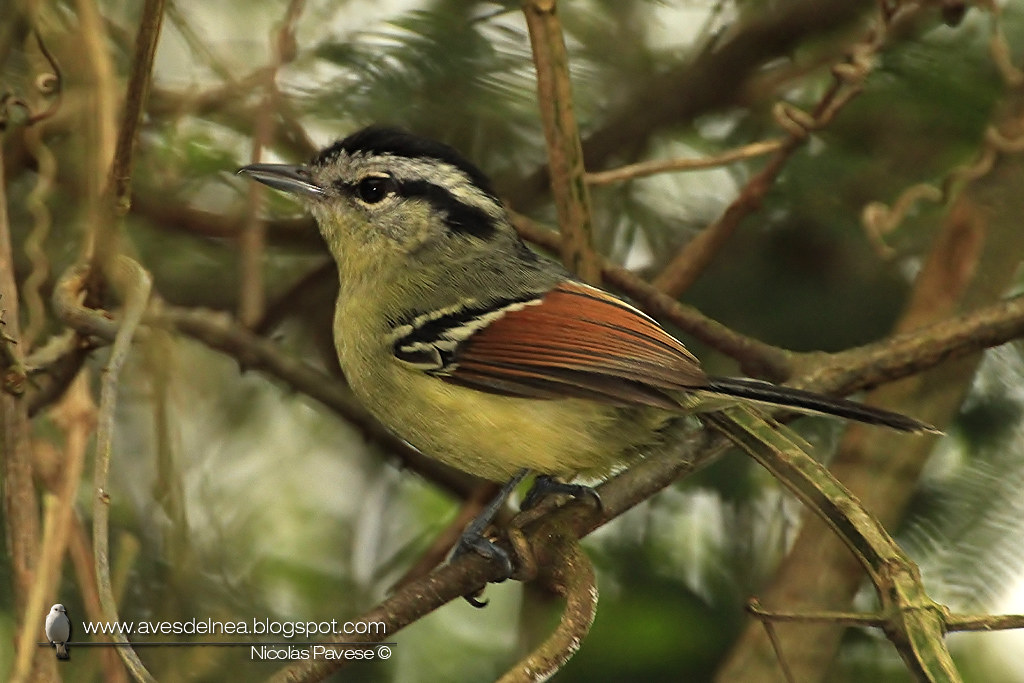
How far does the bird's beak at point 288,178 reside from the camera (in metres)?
2.69

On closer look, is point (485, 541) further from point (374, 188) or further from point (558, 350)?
point (374, 188)

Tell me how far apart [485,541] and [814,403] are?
2.06 feet

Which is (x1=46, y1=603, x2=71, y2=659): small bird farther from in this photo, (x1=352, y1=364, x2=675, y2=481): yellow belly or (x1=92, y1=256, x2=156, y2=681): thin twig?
(x1=352, y1=364, x2=675, y2=481): yellow belly

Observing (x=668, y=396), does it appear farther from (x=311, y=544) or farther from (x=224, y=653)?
(x=311, y=544)

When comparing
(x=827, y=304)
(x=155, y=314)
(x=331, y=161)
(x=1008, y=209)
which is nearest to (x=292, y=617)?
(x=155, y=314)

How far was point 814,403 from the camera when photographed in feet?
6.95

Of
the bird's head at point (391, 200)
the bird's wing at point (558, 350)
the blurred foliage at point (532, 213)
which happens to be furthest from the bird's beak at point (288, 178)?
the bird's wing at point (558, 350)

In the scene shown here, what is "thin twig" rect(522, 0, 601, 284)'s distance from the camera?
2518 millimetres

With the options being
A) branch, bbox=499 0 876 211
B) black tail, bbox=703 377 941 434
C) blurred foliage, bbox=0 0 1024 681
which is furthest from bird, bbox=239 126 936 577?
branch, bbox=499 0 876 211

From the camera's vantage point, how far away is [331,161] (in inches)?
113

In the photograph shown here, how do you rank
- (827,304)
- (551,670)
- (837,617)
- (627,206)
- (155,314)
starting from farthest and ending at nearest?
(627,206) → (827,304) → (155,314) → (551,670) → (837,617)

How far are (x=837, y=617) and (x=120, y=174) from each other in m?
1.41

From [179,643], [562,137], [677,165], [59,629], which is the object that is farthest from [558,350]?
[59,629]

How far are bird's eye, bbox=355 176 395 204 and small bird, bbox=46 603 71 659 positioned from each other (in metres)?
1.17
